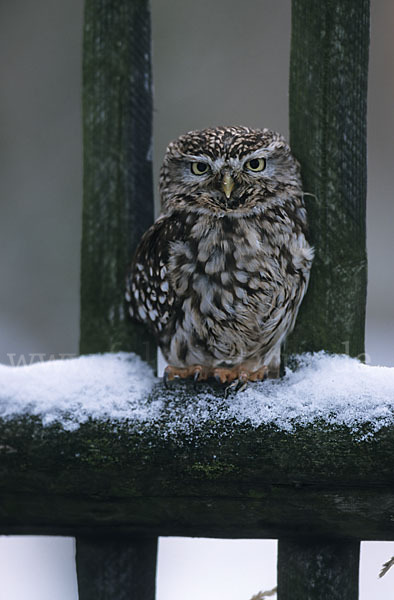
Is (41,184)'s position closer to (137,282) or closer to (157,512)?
(137,282)

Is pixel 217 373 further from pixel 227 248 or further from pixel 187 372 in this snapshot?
pixel 227 248

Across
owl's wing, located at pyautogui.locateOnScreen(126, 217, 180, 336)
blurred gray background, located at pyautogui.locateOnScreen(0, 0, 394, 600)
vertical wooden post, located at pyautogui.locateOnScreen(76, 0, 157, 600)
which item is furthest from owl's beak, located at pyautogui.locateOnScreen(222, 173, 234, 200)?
blurred gray background, located at pyautogui.locateOnScreen(0, 0, 394, 600)

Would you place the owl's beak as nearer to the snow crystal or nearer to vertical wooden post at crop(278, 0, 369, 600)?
vertical wooden post at crop(278, 0, 369, 600)

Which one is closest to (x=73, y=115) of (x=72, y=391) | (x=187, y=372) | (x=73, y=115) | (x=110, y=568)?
(x=73, y=115)

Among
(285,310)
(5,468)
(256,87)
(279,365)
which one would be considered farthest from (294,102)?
(256,87)

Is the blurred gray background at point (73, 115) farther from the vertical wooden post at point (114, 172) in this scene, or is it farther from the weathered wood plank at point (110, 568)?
the weathered wood plank at point (110, 568)

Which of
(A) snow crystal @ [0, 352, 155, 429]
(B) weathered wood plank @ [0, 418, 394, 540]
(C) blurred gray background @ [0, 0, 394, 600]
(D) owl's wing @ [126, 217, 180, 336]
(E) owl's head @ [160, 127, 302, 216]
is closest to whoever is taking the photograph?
(B) weathered wood plank @ [0, 418, 394, 540]
